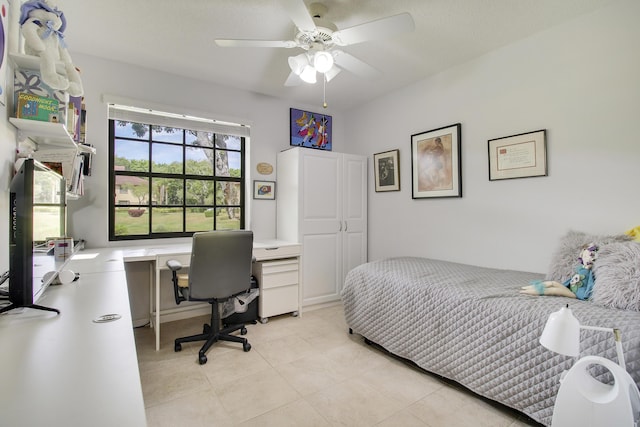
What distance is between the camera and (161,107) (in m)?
3.03

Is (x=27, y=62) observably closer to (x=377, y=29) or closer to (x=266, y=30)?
(x=266, y=30)

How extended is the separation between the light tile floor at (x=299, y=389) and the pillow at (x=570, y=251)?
36.0 inches

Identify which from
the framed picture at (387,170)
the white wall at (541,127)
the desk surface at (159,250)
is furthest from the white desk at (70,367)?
the framed picture at (387,170)

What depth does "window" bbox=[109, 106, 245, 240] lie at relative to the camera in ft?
9.89

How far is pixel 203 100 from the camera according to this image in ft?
10.8

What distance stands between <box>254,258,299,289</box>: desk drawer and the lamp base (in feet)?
7.80

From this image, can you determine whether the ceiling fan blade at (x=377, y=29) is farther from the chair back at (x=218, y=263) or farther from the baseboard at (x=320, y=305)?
the baseboard at (x=320, y=305)

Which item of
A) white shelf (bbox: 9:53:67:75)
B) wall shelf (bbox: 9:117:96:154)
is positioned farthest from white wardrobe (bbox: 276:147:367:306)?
white shelf (bbox: 9:53:67:75)

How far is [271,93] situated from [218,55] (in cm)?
96

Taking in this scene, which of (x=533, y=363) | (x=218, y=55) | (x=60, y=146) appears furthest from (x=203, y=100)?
(x=533, y=363)

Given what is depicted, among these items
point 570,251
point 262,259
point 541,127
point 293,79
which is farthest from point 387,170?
point 570,251

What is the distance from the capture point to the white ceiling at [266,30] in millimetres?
2062

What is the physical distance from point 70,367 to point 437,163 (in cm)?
311

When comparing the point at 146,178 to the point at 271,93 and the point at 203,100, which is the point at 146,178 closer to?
the point at 203,100
